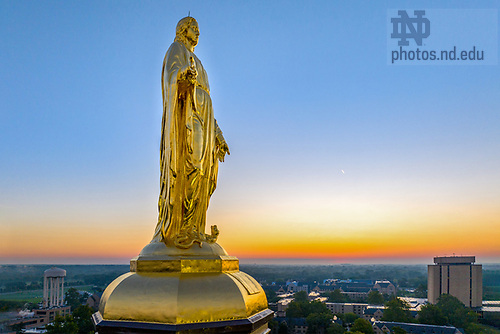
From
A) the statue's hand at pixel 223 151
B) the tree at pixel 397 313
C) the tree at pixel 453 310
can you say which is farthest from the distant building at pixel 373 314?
the statue's hand at pixel 223 151

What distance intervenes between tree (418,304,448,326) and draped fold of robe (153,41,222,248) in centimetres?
5548

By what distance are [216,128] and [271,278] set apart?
109m

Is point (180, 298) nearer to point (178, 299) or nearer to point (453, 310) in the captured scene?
point (178, 299)

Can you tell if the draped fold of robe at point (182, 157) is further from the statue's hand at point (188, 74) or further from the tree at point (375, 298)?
the tree at point (375, 298)

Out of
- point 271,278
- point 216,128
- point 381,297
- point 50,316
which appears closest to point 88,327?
point 50,316

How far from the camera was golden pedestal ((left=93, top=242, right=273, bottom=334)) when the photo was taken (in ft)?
13.5

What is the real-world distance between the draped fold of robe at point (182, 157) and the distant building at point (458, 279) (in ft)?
216

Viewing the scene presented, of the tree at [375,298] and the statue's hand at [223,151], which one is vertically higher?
the statue's hand at [223,151]

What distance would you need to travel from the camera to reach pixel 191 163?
5.26 meters

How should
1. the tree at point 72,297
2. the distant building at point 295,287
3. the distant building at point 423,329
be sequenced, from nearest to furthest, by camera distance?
1. the distant building at point 423,329
2. the tree at point 72,297
3. the distant building at point 295,287

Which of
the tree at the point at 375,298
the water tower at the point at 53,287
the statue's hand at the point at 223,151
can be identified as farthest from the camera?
the tree at the point at 375,298

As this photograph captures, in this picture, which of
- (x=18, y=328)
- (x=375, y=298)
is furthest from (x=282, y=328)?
(x=375, y=298)

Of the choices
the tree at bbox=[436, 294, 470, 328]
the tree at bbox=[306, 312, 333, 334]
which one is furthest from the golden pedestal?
the tree at bbox=[436, 294, 470, 328]

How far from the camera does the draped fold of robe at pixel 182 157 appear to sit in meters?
5.17
